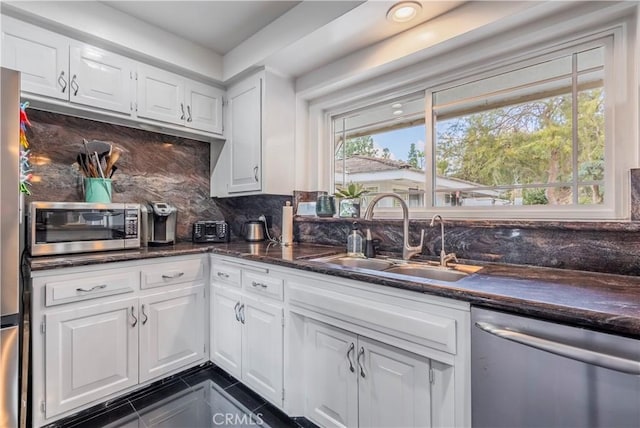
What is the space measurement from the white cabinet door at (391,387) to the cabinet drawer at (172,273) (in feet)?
4.22

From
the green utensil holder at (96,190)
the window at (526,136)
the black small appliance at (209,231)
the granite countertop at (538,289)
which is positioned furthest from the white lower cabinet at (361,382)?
the green utensil holder at (96,190)

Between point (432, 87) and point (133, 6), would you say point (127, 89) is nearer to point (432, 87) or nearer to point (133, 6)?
point (133, 6)

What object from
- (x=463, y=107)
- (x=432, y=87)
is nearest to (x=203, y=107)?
(x=432, y=87)

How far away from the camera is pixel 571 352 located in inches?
32.2

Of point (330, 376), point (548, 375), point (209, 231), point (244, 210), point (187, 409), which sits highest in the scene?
point (244, 210)

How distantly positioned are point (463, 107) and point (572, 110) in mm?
535

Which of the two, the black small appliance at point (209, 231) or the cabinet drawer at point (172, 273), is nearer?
the cabinet drawer at point (172, 273)

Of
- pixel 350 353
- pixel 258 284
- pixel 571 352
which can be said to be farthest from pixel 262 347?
pixel 571 352

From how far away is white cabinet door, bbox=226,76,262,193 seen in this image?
2.36m

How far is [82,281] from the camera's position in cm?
165

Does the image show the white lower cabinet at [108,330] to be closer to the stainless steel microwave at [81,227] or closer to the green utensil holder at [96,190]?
the stainless steel microwave at [81,227]

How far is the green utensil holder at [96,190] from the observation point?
6.63 feet

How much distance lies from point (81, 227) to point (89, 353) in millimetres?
723

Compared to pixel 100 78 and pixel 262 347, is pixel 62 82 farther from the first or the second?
pixel 262 347
